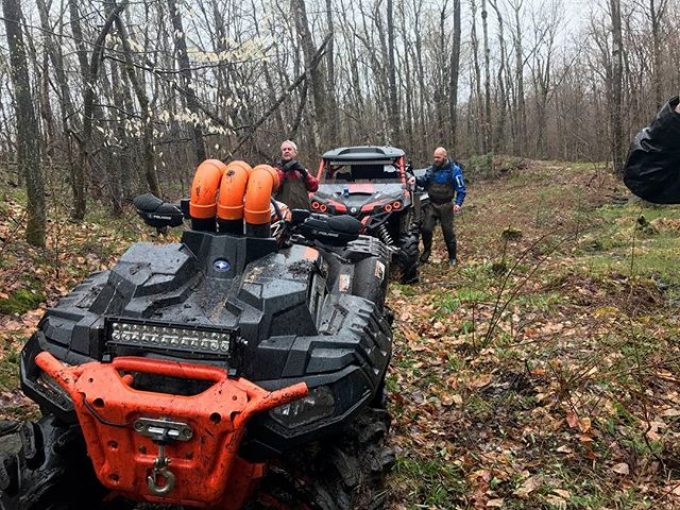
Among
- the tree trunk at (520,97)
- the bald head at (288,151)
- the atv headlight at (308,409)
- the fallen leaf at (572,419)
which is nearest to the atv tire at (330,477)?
the atv headlight at (308,409)

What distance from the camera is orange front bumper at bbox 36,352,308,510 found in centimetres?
240

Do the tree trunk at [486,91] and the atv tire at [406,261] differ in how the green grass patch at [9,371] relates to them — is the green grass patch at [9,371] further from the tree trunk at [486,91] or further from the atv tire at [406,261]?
the tree trunk at [486,91]

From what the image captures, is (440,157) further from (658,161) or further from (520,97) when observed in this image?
(520,97)

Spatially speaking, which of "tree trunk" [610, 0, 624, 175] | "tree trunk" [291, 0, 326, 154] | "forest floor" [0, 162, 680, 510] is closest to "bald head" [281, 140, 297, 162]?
"forest floor" [0, 162, 680, 510]

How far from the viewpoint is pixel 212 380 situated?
8.46 feet

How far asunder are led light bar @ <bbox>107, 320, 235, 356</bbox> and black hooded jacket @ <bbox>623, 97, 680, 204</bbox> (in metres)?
1.85

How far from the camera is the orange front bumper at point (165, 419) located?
2400 millimetres

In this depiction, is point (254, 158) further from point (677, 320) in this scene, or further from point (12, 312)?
point (677, 320)

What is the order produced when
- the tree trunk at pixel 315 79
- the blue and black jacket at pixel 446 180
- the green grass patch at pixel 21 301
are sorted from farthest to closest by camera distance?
the tree trunk at pixel 315 79 < the blue and black jacket at pixel 446 180 < the green grass patch at pixel 21 301

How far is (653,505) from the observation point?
12.1ft

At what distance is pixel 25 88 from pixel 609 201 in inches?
564

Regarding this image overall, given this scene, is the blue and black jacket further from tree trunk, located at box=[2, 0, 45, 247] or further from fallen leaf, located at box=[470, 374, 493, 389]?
tree trunk, located at box=[2, 0, 45, 247]

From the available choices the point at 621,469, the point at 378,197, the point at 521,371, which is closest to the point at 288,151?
the point at 378,197

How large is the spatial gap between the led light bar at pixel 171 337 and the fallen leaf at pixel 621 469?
296 centimetres
